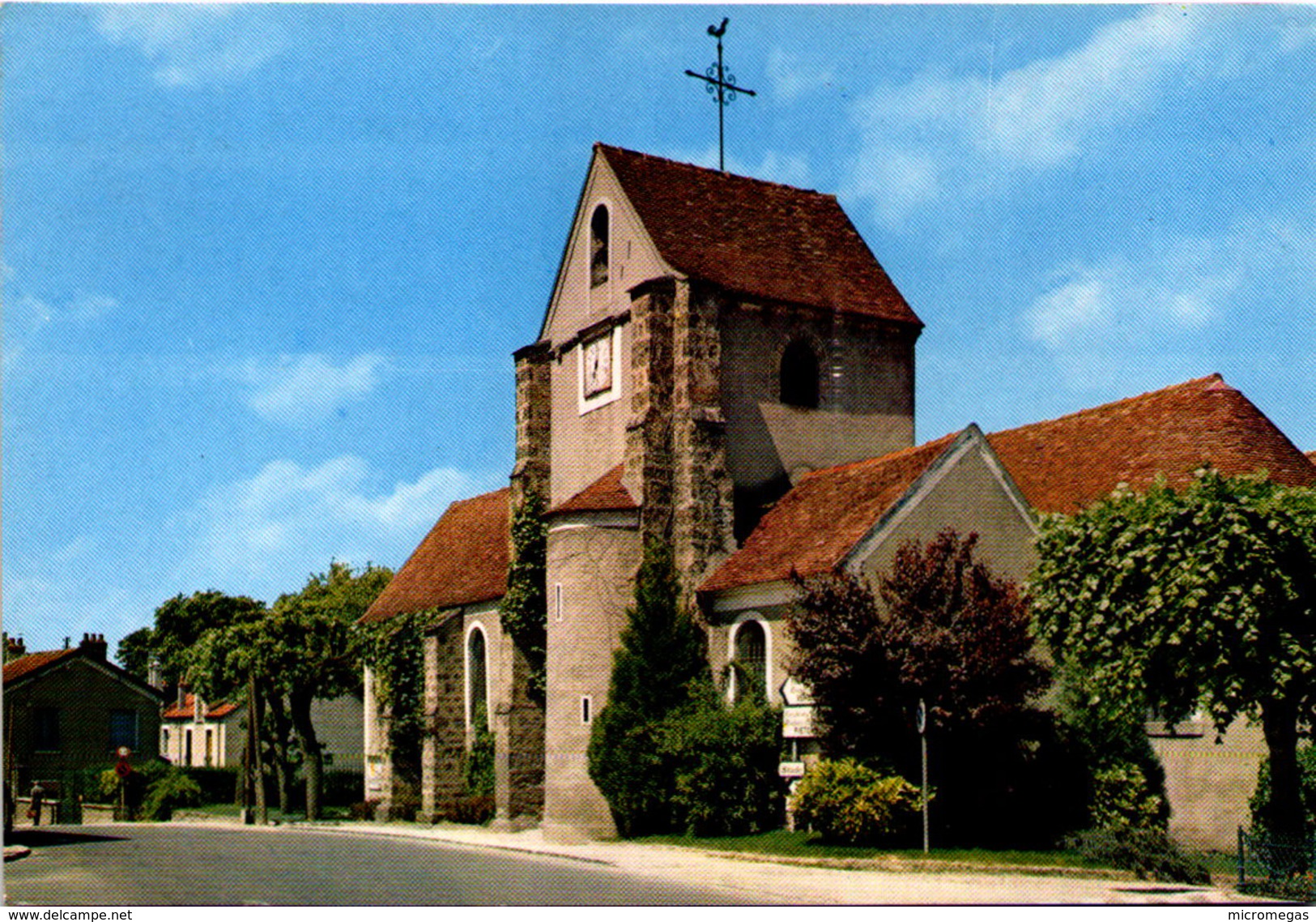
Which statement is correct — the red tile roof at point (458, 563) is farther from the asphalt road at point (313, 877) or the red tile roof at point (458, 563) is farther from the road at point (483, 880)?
the road at point (483, 880)

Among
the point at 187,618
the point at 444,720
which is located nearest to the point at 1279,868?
the point at 444,720

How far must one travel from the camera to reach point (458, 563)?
160 ft

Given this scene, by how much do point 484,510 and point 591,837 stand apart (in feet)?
Answer: 67.5

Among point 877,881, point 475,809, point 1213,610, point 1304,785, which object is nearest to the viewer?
point 1213,610

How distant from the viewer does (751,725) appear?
30516 mm

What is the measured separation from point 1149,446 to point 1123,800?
335 inches

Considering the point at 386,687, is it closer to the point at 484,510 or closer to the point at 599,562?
the point at 484,510

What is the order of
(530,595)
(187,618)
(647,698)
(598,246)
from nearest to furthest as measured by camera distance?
(647,698)
(530,595)
(598,246)
(187,618)

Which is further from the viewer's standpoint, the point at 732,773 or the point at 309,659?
the point at 309,659

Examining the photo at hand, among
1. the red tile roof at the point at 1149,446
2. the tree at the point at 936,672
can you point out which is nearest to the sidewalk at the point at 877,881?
the tree at the point at 936,672

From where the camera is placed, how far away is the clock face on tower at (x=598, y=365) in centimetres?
3825

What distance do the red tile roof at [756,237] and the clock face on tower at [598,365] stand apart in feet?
10.9

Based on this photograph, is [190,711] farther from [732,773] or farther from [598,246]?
[732,773]

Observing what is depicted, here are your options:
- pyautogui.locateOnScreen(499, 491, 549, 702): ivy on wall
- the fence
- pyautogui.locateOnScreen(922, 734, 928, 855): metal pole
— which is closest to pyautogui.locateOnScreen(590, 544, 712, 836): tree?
pyautogui.locateOnScreen(499, 491, 549, 702): ivy on wall
